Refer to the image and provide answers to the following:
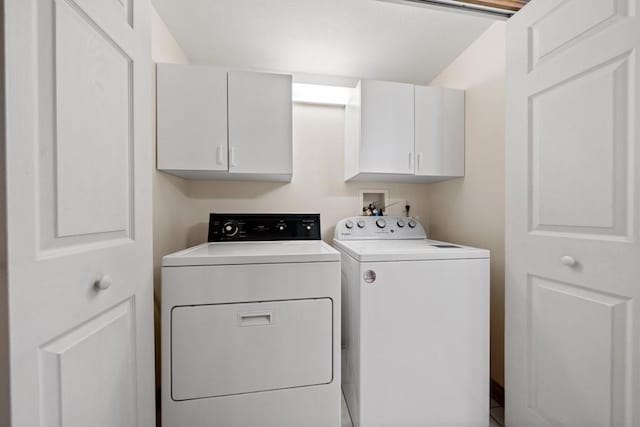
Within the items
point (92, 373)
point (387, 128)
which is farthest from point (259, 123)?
point (92, 373)

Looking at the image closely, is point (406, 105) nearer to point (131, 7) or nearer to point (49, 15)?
point (131, 7)

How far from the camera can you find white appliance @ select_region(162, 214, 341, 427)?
45.3 inches

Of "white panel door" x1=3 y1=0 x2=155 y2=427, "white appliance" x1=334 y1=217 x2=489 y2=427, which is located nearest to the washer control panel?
"white appliance" x1=334 y1=217 x2=489 y2=427

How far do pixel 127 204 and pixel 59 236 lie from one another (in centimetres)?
30

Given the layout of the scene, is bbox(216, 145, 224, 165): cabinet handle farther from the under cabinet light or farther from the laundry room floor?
the laundry room floor

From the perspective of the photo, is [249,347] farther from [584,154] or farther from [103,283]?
[584,154]

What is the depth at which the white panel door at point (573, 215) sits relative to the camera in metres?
0.85

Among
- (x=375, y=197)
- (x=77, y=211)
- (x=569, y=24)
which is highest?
(x=569, y=24)

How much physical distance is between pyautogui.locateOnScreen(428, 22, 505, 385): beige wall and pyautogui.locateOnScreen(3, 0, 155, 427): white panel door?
1898 mm

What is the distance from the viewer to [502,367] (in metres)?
1.57

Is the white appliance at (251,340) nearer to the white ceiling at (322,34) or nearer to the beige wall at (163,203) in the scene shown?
the beige wall at (163,203)

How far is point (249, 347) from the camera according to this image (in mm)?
1186

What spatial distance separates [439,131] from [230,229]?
1.68 metres

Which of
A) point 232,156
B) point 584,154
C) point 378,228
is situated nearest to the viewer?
point 584,154
